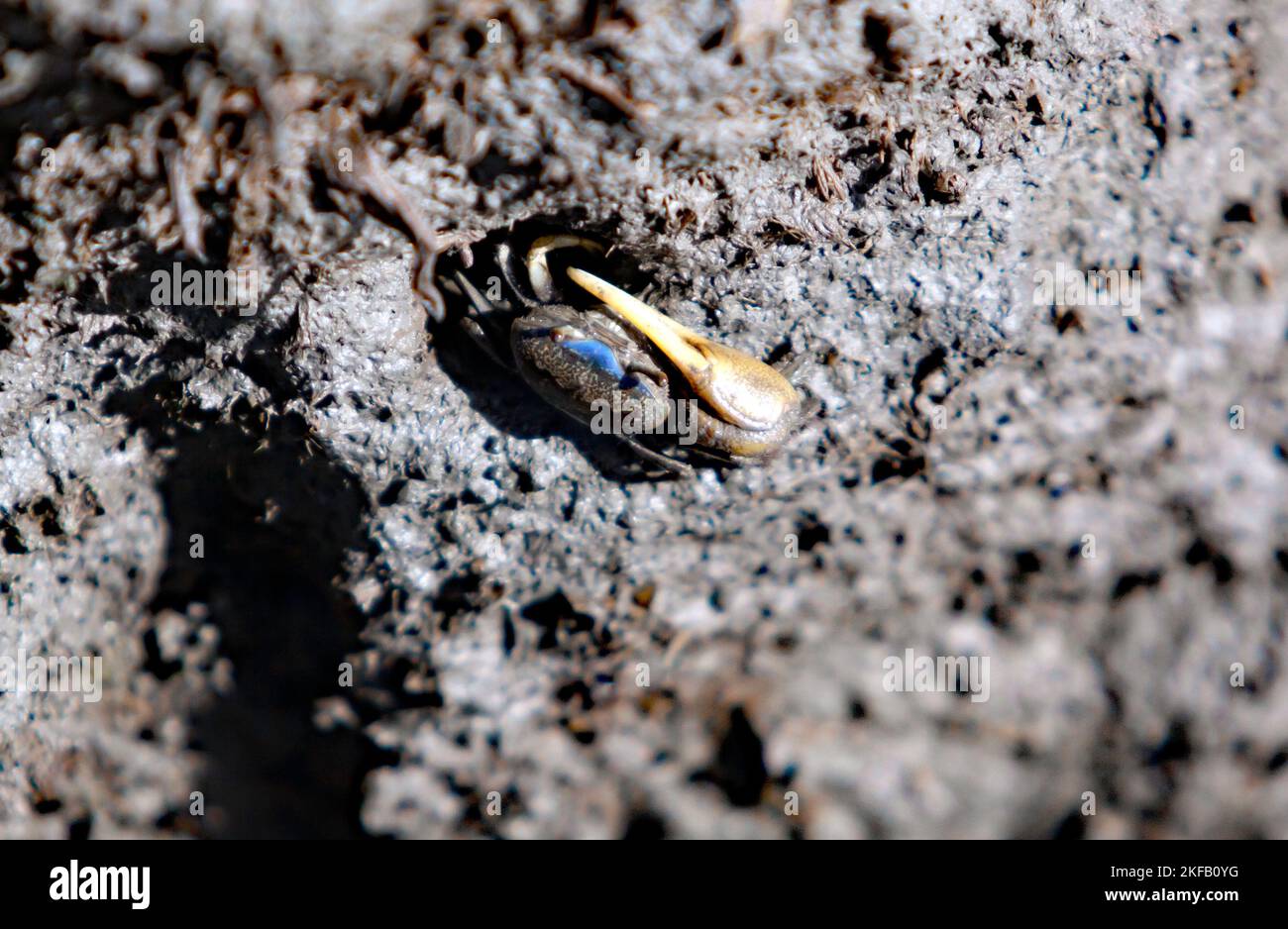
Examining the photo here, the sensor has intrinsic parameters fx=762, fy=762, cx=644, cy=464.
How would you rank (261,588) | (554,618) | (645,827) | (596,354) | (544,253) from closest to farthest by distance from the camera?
1. (645,827)
2. (554,618)
3. (596,354)
4. (544,253)
5. (261,588)

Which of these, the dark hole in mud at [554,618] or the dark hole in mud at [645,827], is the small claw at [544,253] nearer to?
the dark hole in mud at [554,618]

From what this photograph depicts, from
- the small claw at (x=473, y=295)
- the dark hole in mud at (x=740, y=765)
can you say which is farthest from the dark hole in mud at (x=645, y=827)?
the small claw at (x=473, y=295)

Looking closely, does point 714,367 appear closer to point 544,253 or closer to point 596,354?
point 596,354

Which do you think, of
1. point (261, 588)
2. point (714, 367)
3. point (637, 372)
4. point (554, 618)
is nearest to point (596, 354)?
point (637, 372)

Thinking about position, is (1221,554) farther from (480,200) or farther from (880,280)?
(480,200)

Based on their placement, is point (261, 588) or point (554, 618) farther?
point (261, 588)
